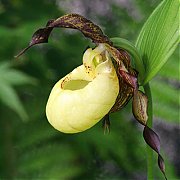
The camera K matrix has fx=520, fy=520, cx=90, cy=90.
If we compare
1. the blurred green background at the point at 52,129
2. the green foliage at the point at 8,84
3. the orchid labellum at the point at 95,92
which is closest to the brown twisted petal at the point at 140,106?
the orchid labellum at the point at 95,92

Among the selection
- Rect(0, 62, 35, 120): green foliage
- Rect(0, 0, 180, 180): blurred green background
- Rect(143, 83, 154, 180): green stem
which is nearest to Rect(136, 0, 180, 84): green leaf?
Rect(143, 83, 154, 180): green stem

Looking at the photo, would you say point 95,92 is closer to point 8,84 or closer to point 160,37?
point 160,37

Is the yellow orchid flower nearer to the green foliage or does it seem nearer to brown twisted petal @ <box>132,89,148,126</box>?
brown twisted petal @ <box>132,89,148,126</box>

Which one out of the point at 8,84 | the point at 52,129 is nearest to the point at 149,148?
→ the point at 8,84

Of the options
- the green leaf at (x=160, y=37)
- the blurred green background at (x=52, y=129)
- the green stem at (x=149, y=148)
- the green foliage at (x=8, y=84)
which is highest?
the green leaf at (x=160, y=37)

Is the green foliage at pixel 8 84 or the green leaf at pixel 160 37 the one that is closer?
the green leaf at pixel 160 37

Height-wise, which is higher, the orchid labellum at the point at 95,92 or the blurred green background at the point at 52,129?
the orchid labellum at the point at 95,92

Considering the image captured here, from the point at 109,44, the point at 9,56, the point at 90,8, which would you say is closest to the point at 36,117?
the point at 9,56

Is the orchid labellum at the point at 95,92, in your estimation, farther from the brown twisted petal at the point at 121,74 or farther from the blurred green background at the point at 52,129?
the blurred green background at the point at 52,129

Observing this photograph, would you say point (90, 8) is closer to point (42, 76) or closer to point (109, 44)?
point (42, 76)
